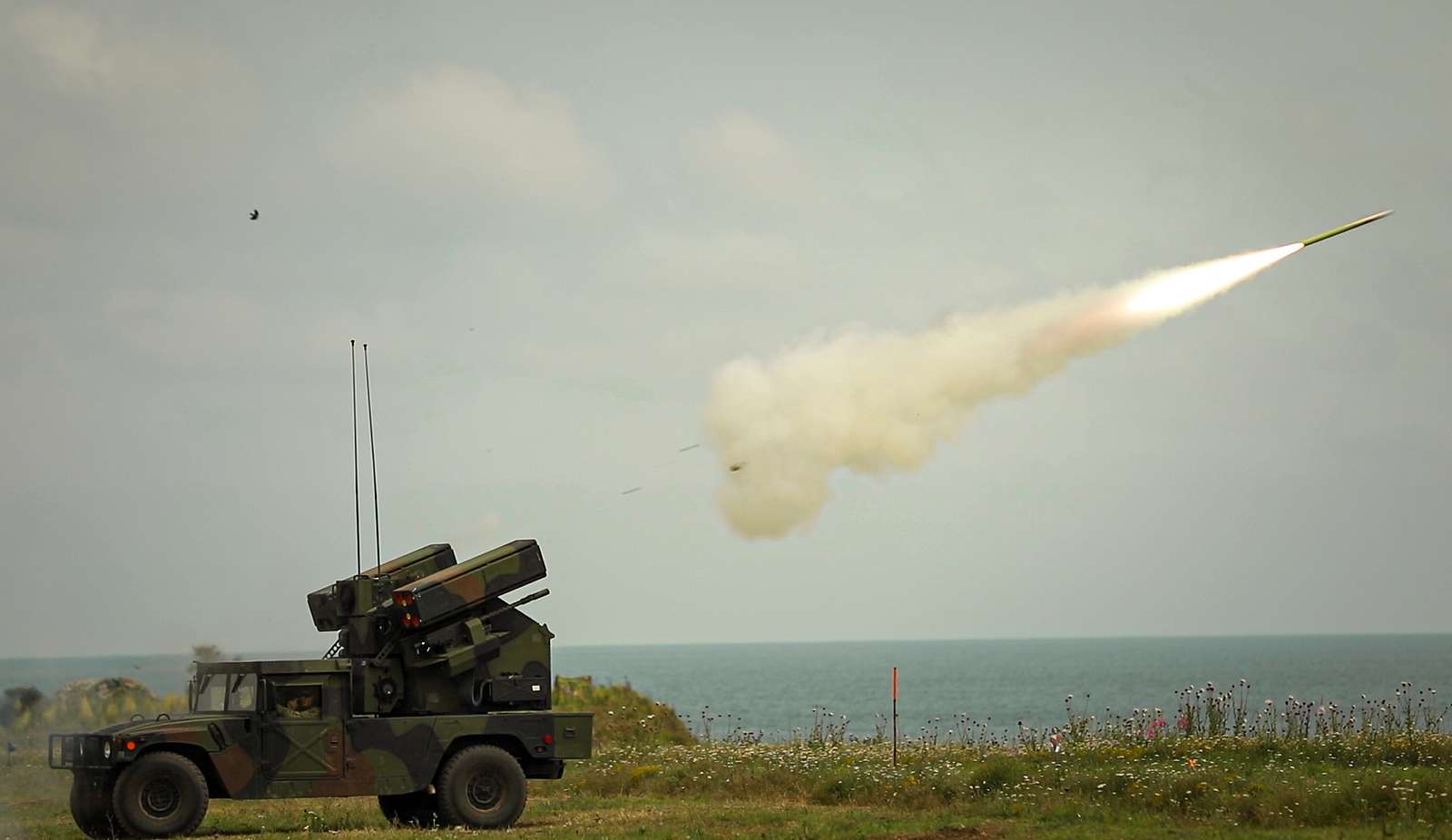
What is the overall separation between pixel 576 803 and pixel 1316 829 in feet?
31.7

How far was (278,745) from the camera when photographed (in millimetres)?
19328

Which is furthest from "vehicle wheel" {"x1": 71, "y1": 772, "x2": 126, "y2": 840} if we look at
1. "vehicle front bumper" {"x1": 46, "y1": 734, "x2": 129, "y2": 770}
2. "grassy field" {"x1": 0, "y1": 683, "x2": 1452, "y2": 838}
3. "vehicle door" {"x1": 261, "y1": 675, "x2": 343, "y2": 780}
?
"vehicle door" {"x1": 261, "y1": 675, "x2": 343, "y2": 780}

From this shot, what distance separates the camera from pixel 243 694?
1952 centimetres

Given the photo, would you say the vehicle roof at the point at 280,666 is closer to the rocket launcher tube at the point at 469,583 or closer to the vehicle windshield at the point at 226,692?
the vehicle windshield at the point at 226,692

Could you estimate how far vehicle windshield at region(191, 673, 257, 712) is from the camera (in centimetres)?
1947

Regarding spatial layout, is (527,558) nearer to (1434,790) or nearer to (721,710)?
(1434,790)

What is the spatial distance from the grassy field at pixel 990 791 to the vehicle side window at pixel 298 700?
1372mm

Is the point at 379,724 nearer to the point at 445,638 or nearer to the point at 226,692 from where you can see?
the point at 445,638

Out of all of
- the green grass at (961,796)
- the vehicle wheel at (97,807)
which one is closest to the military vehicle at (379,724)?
the vehicle wheel at (97,807)

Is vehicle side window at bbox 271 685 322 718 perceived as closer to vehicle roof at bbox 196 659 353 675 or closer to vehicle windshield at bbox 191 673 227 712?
vehicle roof at bbox 196 659 353 675

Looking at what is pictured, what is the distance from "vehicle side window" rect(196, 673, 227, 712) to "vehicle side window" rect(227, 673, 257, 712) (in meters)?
0.11

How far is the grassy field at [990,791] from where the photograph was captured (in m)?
17.9

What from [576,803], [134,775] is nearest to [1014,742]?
[576,803]

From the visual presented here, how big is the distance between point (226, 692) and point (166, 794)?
1.46 m
